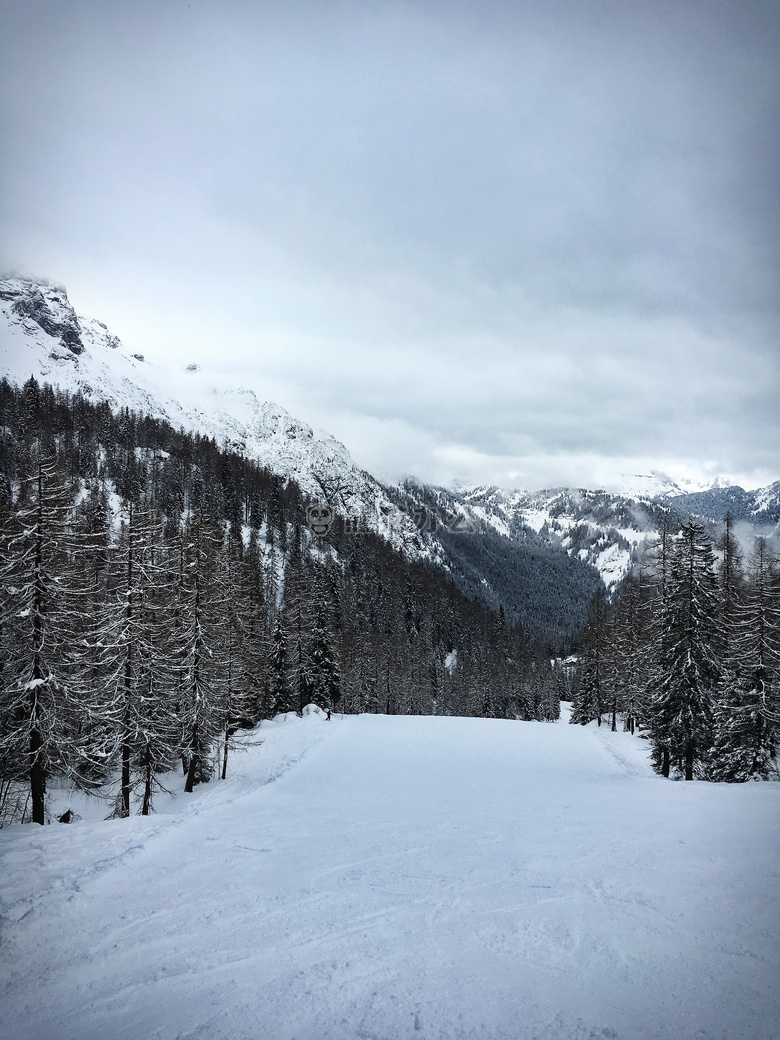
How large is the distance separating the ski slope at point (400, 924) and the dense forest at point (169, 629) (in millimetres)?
4141

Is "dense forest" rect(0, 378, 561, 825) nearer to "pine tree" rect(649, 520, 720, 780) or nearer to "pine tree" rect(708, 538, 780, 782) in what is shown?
"pine tree" rect(649, 520, 720, 780)

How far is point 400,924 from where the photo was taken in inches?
355

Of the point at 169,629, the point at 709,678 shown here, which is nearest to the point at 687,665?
the point at 709,678

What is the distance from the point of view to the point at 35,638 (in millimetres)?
14539

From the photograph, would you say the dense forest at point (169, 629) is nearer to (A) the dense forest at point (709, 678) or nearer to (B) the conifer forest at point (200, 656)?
(B) the conifer forest at point (200, 656)

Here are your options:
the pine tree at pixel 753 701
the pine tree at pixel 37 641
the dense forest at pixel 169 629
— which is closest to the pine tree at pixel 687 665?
the pine tree at pixel 753 701

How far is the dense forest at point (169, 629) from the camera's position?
14.9 meters

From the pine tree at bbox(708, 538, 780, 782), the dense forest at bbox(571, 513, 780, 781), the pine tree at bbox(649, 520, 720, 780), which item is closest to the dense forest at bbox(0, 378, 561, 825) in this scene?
the pine tree at bbox(649, 520, 720, 780)

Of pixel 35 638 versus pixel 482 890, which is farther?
pixel 35 638

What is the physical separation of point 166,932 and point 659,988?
8.51 metres

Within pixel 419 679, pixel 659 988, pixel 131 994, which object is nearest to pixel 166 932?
pixel 131 994

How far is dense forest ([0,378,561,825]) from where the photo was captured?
14898 millimetres

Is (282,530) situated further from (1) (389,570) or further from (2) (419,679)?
(2) (419,679)

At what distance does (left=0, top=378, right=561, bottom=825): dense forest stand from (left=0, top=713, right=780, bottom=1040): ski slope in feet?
13.6
